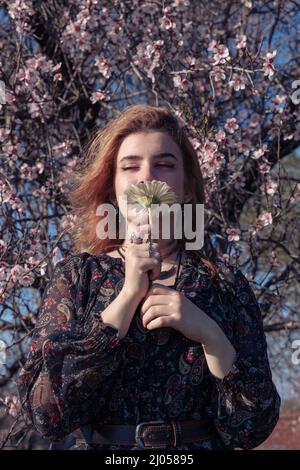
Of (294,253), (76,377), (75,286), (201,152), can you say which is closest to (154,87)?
(201,152)

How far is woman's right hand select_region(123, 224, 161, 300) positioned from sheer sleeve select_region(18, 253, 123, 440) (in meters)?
0.10

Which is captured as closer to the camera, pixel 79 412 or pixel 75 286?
pixel 79 412

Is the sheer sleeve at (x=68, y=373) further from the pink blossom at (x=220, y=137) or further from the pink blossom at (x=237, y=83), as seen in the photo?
the pink blossom at (x=237, y=83)

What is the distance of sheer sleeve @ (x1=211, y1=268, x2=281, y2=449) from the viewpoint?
183cm

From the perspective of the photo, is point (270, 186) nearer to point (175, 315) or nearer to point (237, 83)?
point (237, 83)

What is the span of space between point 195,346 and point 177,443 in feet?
0.74

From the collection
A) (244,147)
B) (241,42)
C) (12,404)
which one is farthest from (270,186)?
(12,404)

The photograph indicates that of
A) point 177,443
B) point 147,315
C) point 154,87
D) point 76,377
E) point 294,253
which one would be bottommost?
point 177,443

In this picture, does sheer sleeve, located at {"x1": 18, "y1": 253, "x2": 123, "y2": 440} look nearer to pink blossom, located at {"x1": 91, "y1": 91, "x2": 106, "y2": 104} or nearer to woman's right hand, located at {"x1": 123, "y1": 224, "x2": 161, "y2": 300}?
woman's right hand, located at {"x1": 123, "y1": 224, "x2": 161, "y2": 300}

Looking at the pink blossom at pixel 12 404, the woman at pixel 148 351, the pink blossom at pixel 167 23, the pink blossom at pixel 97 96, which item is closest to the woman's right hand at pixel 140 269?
the woman at pixel 148 351

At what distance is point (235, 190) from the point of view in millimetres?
4082

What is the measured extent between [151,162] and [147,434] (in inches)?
25.7

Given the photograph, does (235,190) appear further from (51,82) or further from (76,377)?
(76,377)

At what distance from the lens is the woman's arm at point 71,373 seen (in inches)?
69.4
